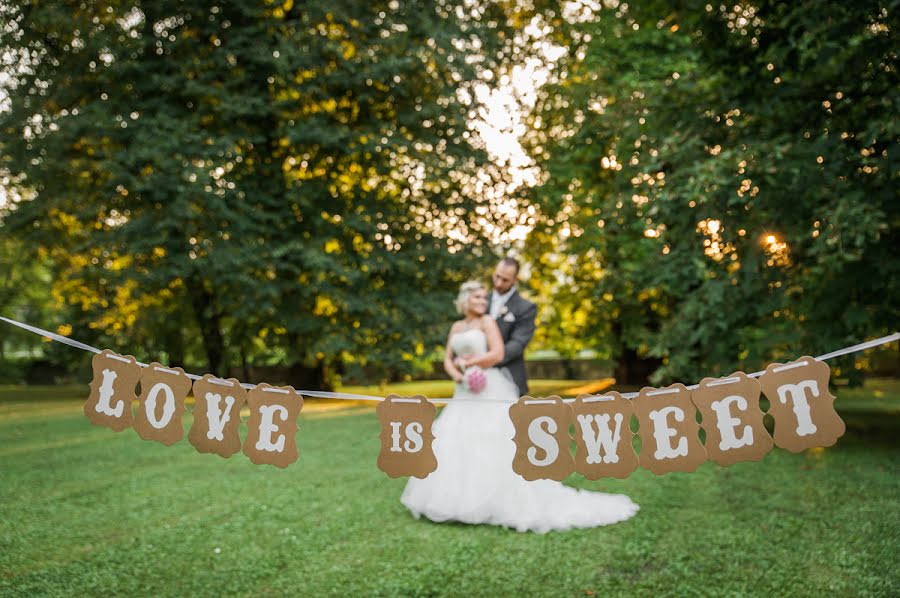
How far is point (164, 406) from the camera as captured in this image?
3.49 meters

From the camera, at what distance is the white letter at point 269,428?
3396mm

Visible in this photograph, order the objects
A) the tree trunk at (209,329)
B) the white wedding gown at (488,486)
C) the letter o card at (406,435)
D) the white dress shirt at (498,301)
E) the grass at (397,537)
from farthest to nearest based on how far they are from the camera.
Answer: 1. the tree trunk at (209,329)
2. the white dress shirt at (498,301)
3. the white wedding gown at (488,486)
4. the grass at (397,537)
5. the letter o card at (406,435)

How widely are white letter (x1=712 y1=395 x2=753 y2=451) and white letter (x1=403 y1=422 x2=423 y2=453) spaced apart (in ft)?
4.16

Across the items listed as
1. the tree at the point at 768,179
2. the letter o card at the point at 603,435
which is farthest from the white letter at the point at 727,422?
the tree at the point at 768,179

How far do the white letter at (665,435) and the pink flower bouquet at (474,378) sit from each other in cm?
313

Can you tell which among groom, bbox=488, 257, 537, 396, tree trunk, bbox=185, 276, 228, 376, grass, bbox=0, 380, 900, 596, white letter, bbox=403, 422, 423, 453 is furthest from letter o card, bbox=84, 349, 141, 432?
tree trunk, bbox=185, 276, 228, 376

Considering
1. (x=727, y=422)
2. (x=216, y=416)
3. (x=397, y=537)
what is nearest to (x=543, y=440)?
(x=727, y=422)

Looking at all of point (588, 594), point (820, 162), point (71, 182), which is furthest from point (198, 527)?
point (71, 182)

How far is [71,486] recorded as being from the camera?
778 cm

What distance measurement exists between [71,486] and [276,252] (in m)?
6.48

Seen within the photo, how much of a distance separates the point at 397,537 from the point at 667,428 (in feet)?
9.92

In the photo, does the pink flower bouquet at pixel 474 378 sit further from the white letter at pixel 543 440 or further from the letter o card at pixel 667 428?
the letter o card at pixel 667 428

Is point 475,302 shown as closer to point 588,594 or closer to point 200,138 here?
point 588,594

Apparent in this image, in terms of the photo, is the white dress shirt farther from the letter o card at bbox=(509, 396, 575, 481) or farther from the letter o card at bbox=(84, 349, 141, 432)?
the letter o card at bbox=(84, 349, 141, 432)
